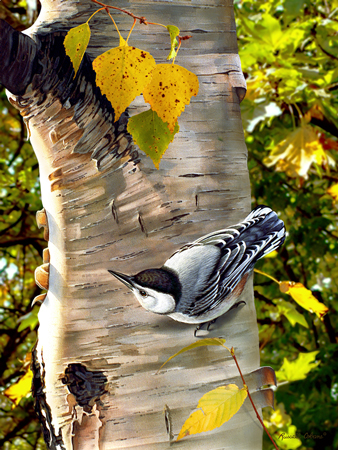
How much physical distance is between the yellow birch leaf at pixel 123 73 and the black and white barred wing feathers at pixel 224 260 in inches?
7.2

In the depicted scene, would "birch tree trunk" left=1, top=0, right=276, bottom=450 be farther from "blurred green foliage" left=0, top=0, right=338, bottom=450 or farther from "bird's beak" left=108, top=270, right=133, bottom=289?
"blurred green foliage" left=0, top=0, right=338, bottom=450

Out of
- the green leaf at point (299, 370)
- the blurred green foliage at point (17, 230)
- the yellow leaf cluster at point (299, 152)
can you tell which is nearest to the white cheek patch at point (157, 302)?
the green leaf at point (299, 370)

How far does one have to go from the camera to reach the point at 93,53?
1.55ft

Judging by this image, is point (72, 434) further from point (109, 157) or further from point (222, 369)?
point (109, 157)

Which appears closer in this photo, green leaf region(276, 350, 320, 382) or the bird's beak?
the bird's beak

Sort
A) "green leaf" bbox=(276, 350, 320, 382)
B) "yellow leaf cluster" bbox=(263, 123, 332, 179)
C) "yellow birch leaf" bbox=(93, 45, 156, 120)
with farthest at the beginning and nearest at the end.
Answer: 1. "yellow leaf cluster" bbox=(263, 123, 332, 179)
2. "green leaf" bbox=(276, 350, 320, 382)
3. "yellow birch leaf" bbox=(93, 45, 156, 120)

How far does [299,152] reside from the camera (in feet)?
4.33

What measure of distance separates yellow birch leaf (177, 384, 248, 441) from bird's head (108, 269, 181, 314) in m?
0.10

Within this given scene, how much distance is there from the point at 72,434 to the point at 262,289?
164cm

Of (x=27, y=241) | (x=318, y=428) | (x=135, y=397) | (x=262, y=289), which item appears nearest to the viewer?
(x=135, y=397)

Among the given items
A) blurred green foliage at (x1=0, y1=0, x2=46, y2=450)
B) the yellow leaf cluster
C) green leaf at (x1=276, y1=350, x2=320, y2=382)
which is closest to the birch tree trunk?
green leaf at (x1=276, y1=350, x2=320, y2=382)

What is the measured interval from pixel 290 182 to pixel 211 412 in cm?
180

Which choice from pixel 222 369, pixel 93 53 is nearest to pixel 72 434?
pixel 222 369

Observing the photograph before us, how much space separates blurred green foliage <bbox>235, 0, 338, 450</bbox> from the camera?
1.16m
